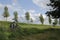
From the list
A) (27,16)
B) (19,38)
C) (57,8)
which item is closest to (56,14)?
(57,8)

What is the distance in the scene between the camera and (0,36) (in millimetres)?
25859

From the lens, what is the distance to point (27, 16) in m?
164

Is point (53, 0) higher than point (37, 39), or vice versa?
point (53, 0)

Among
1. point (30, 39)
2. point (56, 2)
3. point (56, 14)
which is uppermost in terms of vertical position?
point (56, 2)

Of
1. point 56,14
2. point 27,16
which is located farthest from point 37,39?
point 27,16

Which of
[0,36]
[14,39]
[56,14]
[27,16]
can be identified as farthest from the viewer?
[27,16]

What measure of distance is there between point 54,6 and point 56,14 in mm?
2572

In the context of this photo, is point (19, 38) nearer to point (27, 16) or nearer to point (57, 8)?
point (57, 8)

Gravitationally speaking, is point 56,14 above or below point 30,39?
above

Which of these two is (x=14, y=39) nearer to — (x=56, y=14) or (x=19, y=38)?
→ (x=19, y=38)

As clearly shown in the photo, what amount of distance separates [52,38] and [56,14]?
1371 cm

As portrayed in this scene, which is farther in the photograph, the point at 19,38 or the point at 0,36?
the point at 19,38

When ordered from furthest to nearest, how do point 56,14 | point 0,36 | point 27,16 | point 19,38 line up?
point 27,16 < point 56,14 < point 19,38 < point 0,36

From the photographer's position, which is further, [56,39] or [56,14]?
[56,14]
